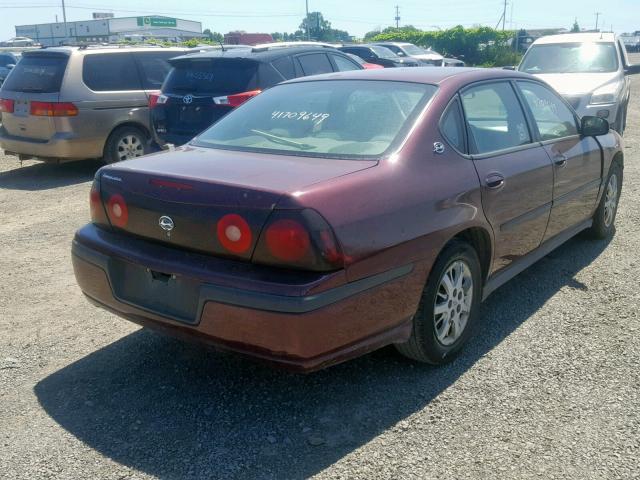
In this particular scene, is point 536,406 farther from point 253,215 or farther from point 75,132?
point 75,132

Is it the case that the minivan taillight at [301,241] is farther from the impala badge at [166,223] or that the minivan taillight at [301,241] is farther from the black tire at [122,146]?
the black tire at [122,146]

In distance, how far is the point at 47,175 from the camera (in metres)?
9.94

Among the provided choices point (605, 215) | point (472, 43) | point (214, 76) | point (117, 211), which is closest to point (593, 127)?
point (605, 215)

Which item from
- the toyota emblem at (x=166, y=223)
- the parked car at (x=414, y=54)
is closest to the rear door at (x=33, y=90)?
the toyota emblem at (x=166, y=223)

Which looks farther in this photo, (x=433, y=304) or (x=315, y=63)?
(x=315, y=63)

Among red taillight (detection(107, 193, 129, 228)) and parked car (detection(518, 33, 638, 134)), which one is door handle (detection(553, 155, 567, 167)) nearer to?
red taillight (detection(107, 193, 129, 228))

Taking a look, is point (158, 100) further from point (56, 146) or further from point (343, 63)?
point (343, 63)

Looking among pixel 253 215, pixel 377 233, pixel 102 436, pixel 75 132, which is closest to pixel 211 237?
pixel 253 215

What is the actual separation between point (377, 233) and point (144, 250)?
1144 millimetres

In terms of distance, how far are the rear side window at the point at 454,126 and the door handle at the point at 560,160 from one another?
3.71 feet

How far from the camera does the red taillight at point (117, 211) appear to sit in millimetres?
3580

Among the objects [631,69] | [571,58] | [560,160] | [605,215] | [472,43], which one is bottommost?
[605,215]

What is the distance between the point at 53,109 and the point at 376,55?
41.5ft

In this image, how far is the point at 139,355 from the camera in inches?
161
